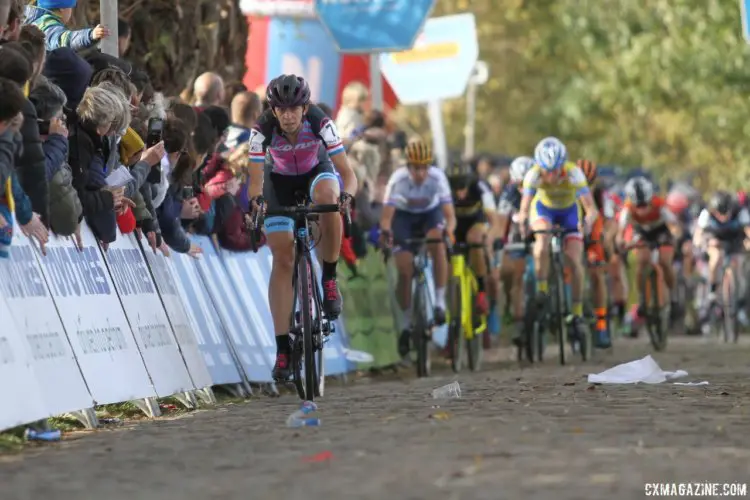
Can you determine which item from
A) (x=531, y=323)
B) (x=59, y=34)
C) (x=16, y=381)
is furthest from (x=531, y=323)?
(x=16, y=381)

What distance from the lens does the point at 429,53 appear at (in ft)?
102

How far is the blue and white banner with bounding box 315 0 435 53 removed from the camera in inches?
962

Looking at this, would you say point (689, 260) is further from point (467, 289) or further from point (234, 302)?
point (234, 302)

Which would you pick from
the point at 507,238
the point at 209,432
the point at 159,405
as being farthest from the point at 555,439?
the point at 507,238

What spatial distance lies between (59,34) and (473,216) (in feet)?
29.3

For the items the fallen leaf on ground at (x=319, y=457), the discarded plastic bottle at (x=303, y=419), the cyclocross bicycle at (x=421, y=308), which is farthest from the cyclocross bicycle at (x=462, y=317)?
the fallen leaf on ground at (x=319, y=457)

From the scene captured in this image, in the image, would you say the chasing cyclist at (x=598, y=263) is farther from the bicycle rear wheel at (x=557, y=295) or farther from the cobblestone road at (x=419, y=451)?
the cobblestone road at (x=419, y=451)

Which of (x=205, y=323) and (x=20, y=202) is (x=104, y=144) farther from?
(x=205, y=323)

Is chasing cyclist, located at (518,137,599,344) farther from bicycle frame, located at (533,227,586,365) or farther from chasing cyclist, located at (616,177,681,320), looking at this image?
chasing cyclist, located at (616,177,681,320)

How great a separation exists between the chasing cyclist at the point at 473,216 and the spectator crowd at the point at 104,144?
4.09 meters

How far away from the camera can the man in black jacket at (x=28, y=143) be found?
10.8 metres

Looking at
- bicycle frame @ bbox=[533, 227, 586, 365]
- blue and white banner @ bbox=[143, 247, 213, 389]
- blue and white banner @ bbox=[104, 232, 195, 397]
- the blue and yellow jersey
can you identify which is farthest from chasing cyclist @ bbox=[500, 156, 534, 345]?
blue and white banner @ bbox=[104, 232, 195, 397]

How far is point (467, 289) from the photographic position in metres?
20.8

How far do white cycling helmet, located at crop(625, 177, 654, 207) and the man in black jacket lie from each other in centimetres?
1639
